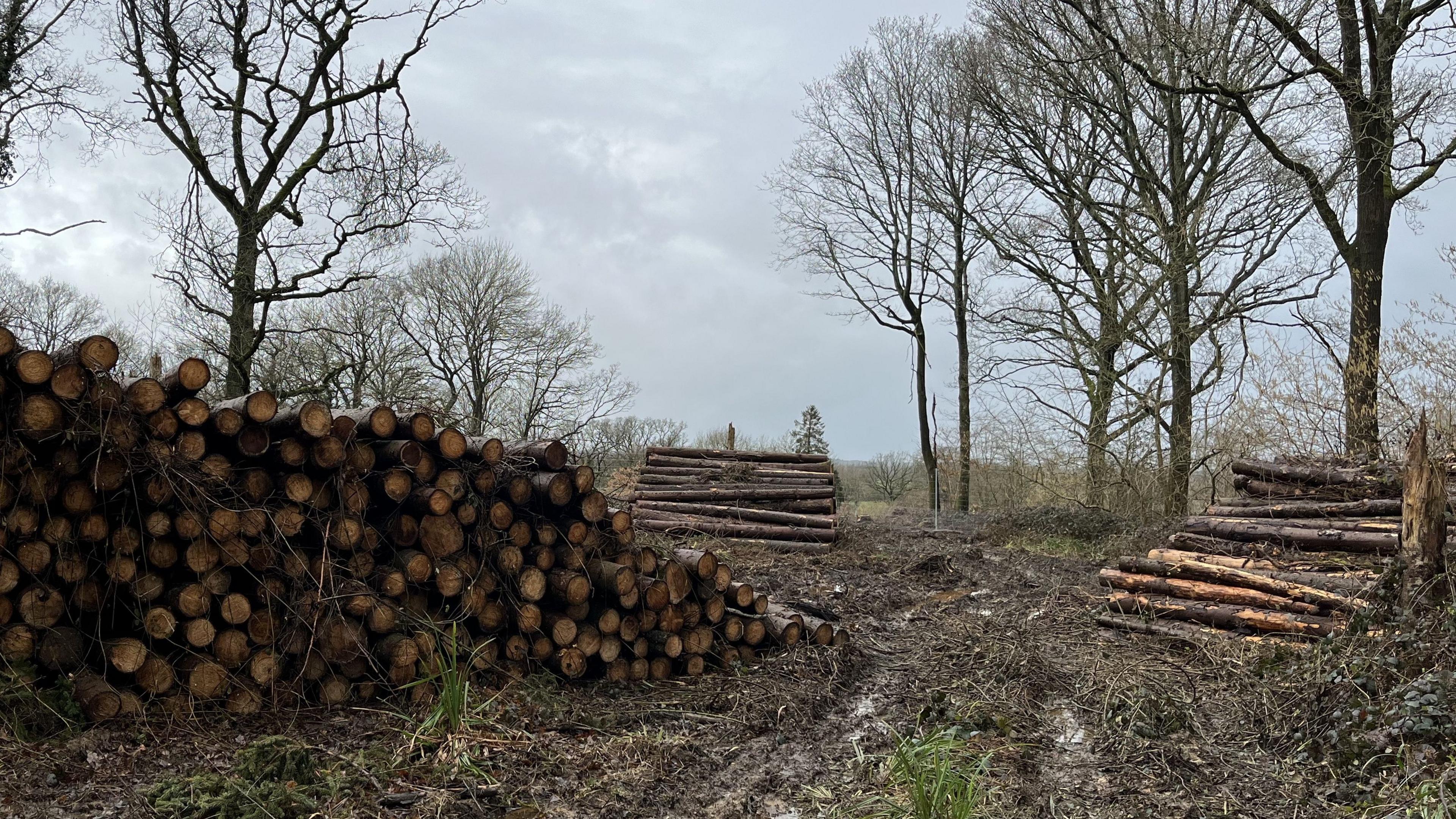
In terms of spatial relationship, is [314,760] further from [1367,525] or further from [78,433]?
[1367,525]

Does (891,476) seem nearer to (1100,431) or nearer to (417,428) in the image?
(1100,431)

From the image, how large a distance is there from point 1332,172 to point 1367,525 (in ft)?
27.0

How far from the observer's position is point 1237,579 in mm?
7055

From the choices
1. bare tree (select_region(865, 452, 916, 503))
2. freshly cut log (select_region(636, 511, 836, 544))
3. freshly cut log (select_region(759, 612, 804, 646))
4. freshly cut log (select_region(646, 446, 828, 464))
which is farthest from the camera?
bare tree (select_region(865, 452, 916, 503))

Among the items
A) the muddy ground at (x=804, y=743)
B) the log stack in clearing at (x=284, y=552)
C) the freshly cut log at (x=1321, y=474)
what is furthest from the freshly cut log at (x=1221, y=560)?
the log stack in clearing at (x=284, y=552)

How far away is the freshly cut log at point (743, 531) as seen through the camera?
12602 millimetres

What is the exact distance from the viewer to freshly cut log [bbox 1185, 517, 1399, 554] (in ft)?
24.0

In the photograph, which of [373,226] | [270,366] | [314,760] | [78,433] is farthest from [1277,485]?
[270,366]

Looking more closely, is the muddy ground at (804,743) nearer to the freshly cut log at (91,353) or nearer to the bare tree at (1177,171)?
the freshly cut log at (91,353)

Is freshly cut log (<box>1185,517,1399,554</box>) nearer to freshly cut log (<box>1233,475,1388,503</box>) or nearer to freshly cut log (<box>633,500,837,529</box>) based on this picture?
freshly cut log (<box>1233,475,1388,503</box>)

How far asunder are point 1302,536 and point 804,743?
216 inches

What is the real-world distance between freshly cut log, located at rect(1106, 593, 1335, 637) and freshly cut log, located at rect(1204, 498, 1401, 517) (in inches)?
94.0

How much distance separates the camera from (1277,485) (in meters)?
9.55

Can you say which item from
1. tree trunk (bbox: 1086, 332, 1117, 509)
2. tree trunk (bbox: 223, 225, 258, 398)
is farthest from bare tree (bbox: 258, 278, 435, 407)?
tree trunk (bbox: 1086, 332, 1117, 509)
